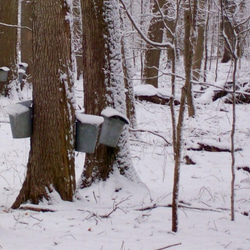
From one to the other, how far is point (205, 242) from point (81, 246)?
92 centimetres

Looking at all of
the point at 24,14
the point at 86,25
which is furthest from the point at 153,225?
the point at 24,14

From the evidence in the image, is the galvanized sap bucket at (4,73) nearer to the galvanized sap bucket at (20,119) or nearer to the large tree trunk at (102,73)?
the large tree trunk at (102,73)

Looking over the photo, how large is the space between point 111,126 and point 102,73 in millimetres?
696

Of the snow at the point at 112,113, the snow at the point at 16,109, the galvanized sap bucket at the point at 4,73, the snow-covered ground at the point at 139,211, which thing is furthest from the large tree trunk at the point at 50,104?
the galvanized sap bucket at the point at 4,73

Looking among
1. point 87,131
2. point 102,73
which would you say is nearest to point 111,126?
point 87,131

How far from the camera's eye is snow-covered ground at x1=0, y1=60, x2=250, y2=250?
114 inches

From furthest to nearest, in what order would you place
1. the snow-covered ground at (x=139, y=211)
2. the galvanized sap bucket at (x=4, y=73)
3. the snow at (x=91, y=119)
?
1. the galvanized sap bucket at (x=4, y=73)
2. the snow at (x=91, y=119)
3. the snow-covered ground at (x=139, y=211)

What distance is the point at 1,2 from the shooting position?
10.7 meters

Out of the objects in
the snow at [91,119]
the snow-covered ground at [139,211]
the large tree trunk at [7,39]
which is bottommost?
the snow-covered ground at [139,211]

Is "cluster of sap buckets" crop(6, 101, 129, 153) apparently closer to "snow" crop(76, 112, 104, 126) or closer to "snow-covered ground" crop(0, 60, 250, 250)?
"snow" crop(76, 112, 104, 126)

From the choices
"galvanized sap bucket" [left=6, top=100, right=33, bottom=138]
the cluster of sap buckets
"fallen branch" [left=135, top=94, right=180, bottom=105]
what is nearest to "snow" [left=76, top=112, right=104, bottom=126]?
the cluster of sap buckets

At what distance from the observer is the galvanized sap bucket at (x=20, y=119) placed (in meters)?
3.67

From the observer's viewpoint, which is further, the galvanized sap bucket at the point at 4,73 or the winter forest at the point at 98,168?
the galvanized sap bucket at the point at 4,73

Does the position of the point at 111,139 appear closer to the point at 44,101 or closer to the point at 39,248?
the point at 44,101
